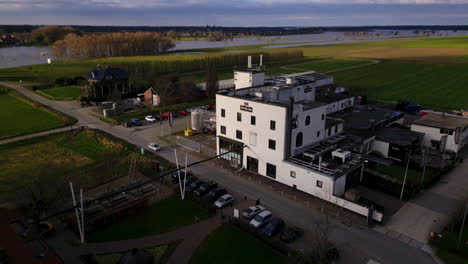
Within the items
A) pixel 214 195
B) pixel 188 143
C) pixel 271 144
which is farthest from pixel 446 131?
pixel 188 143

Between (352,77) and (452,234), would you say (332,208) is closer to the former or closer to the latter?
(452,234)

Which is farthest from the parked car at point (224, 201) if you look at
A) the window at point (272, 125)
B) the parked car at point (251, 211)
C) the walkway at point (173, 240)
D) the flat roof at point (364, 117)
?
the flat roof at point (364, 117)

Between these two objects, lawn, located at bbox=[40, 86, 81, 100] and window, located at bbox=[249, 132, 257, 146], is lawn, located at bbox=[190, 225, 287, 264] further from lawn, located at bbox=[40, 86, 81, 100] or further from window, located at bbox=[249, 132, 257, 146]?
lawn, located at bbox=[40, 86, 81, 100]

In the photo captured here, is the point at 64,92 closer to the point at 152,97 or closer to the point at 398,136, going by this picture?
the point at 152,97

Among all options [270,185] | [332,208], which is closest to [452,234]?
[332,208]

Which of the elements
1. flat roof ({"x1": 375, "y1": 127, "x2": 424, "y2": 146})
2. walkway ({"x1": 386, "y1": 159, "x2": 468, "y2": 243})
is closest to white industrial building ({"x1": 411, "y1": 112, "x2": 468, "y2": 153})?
flat roof ({"x1": 375, "y1": 127, "x2": 424, "y2": 146})
